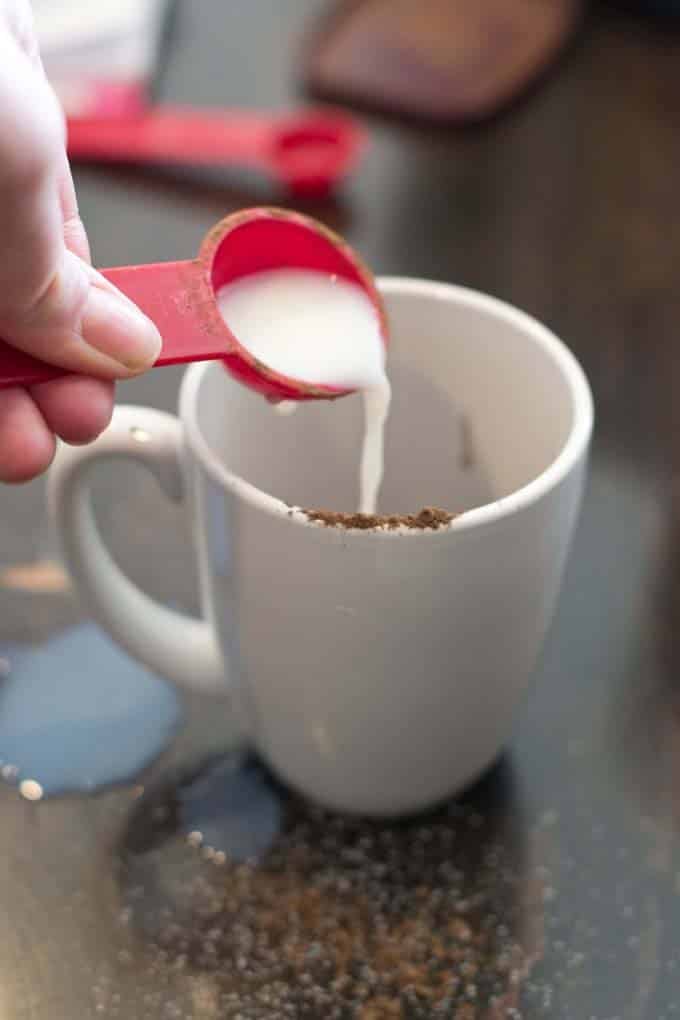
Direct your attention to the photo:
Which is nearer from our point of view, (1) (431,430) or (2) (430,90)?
(1) (431,430)

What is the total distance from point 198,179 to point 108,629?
364 mm

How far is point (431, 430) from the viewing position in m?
0.48

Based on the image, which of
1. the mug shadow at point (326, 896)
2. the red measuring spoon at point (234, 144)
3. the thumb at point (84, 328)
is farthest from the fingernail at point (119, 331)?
the red measuring spoon at point (234, 144)

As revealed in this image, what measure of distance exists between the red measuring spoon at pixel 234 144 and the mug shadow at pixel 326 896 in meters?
0.38

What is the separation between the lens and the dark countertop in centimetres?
40

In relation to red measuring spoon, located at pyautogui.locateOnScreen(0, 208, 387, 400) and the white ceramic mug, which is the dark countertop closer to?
the white ceramic mug

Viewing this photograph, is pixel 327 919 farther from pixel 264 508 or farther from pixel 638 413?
pixel 638 413

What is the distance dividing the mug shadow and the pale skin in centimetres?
15

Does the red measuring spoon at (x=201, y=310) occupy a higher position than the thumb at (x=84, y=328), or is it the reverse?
the thumb at (x=84, y=328)

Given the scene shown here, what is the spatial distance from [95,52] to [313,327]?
0.40 m

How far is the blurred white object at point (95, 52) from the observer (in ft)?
2.44

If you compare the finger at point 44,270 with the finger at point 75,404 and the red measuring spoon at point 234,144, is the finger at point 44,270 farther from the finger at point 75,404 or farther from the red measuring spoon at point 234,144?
the red measuring spoon at point 234,144

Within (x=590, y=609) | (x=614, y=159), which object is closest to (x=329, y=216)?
(x=614, y=159)

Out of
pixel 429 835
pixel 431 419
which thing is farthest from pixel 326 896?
pixel 431 419
